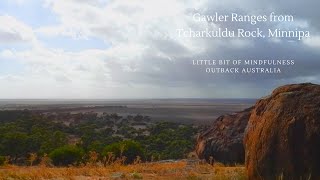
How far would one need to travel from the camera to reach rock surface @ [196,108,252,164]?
16.7 metres

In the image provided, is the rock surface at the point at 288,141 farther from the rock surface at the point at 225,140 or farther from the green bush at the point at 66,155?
the green bush at the point at 66,155

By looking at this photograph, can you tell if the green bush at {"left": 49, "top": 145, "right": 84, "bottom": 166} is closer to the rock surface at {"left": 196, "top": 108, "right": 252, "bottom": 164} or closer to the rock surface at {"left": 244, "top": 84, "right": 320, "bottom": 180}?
the rock surface at {"left": 196, "top": 108, "right": 252, "bottom": 164}

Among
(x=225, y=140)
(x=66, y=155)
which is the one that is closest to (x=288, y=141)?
(x=225, y=140)

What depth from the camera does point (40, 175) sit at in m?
11.3

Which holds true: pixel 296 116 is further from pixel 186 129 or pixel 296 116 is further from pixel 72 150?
pixel 186 129

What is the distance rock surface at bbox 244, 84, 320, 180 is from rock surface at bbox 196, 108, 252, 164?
7916mm

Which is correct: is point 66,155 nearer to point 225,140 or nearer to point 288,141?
point 225,140

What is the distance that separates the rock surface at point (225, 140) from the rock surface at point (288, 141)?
7.92 m

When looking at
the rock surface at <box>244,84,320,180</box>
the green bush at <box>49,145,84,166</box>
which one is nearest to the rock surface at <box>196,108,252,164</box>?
the rock surface at <box>244,84,320,180</box>

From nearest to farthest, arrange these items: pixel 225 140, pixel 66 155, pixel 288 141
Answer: pixel 288 141
pixel 225 140
pixel 66 155

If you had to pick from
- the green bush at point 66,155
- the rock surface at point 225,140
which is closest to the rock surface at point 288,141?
the rock surface at point 225,140

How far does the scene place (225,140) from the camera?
17250mm

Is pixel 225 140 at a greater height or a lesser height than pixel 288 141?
lesser

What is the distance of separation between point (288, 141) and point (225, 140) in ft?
29.9
